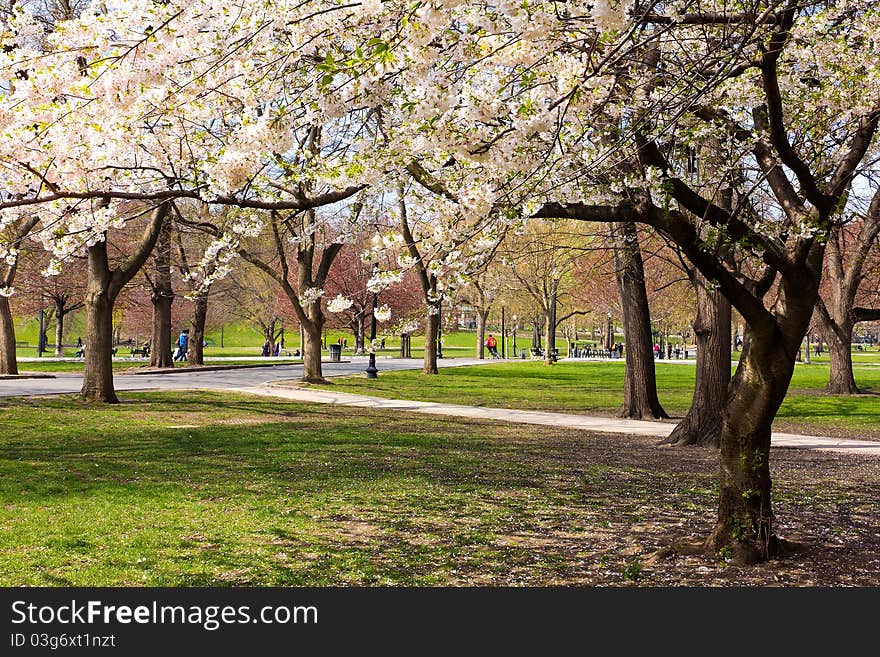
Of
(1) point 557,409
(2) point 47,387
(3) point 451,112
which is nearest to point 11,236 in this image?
(2) point 47,387

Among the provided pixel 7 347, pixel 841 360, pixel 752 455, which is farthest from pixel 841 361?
pixel 7 347

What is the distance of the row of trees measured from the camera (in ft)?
15.0

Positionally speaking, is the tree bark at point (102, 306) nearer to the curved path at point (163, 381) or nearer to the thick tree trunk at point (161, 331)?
the curved path at point (163, 381)

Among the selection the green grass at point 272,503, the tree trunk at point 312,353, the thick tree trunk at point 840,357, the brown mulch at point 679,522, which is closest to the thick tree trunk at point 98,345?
the green grass at point 272,503

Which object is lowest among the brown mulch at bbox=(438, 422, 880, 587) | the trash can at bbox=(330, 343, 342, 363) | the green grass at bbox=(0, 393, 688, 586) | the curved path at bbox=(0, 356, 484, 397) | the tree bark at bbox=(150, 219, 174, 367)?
the brown mulch at bbox=(438, 422, 880, 587)

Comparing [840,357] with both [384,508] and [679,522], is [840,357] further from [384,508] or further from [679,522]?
[384,508]

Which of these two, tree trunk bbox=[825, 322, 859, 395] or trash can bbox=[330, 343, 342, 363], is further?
trash can bbox=[330, 343, 342, 363]

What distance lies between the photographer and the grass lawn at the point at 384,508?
18.0 feet

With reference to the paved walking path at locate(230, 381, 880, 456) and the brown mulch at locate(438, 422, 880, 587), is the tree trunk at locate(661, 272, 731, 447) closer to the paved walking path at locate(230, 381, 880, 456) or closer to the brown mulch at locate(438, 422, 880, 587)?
the brown mulch at locate(438, 422, 880, 587)

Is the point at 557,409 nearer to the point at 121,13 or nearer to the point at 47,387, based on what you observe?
the point at 47,387

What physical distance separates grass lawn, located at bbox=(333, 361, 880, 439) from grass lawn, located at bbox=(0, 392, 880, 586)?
4994 mm

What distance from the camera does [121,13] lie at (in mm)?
5215

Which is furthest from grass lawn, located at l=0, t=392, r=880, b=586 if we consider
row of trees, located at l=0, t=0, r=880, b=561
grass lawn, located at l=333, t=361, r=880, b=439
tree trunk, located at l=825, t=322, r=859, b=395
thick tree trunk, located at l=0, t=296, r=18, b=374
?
tree trunk, located at l=825, t=322, r=859, b=395

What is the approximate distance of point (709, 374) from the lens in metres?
12.4
